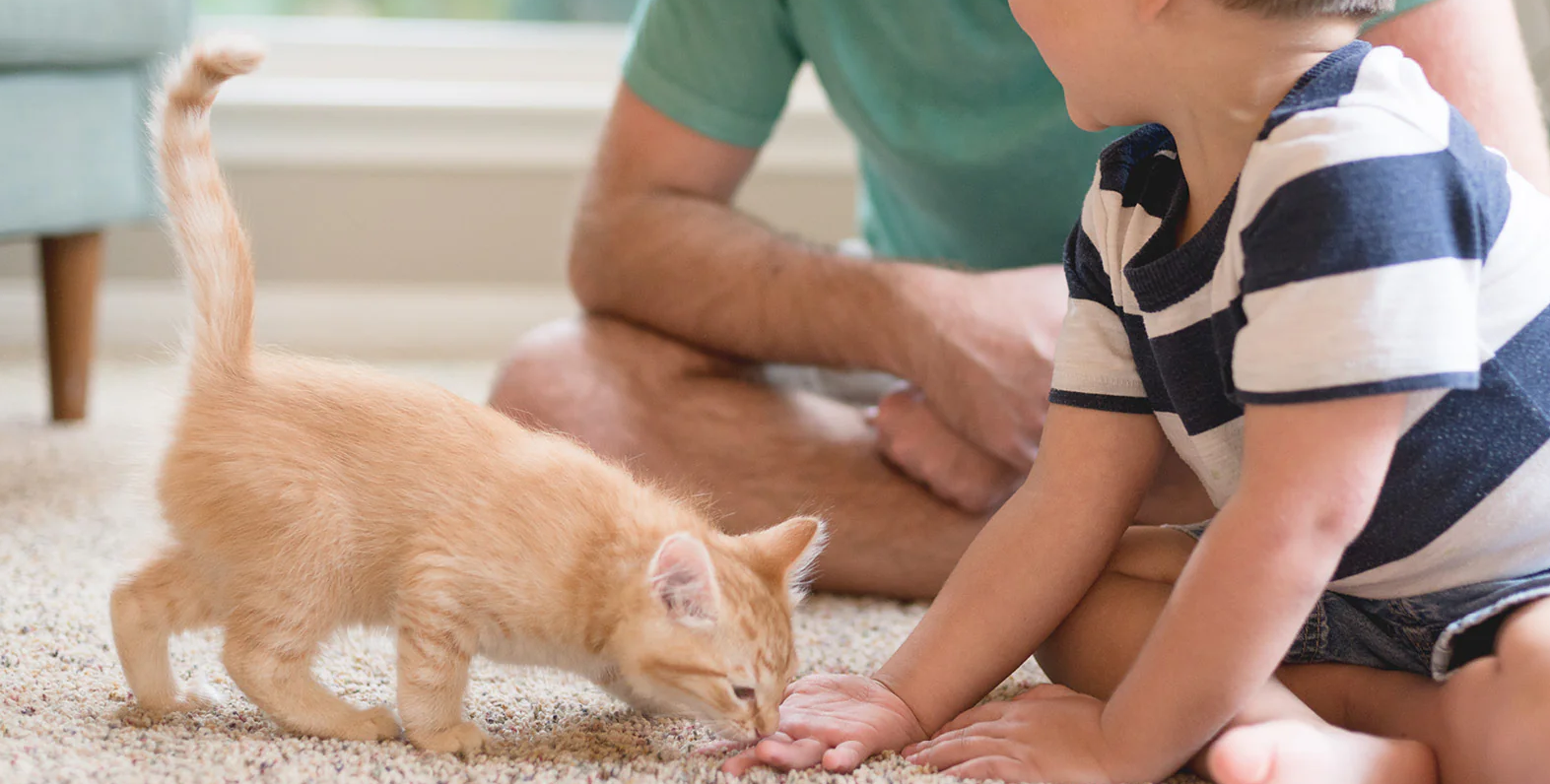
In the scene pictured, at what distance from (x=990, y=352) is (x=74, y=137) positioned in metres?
1.29

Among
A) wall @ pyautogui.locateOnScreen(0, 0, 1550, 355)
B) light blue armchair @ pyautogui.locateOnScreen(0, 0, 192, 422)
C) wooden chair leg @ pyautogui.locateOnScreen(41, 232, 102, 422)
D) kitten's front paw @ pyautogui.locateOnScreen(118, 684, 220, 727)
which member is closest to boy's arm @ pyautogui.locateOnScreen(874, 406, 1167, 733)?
kitten's front paw @ pyautogui.locateOnScreen(118, 684, 220, 727)

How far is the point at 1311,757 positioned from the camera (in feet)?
2.43

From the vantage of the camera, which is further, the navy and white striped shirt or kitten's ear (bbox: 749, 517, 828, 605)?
kitten's ear (bbox: 749, 517, 828, 605)

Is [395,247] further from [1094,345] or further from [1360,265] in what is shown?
[1360,265]

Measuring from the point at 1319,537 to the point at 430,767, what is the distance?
1.71 feet

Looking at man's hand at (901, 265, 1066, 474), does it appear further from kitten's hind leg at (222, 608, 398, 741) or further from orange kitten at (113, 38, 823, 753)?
kitten's hind leg at (222, 608, 398, 741)

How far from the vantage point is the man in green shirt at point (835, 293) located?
4.09 ft

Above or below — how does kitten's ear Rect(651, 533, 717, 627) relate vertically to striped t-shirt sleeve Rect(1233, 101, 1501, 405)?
below

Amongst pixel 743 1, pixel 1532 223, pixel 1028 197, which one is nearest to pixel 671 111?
pixel 743 1

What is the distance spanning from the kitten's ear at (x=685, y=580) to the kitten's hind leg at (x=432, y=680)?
5.2 inches

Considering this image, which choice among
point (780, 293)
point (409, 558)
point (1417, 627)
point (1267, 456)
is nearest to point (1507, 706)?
point (1417, 627)

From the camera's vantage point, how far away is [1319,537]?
693 millimetres

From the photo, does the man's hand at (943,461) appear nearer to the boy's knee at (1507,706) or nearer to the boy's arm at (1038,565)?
the boy's arm at (1038,565)

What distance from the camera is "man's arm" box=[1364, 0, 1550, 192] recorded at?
999 millimetres
